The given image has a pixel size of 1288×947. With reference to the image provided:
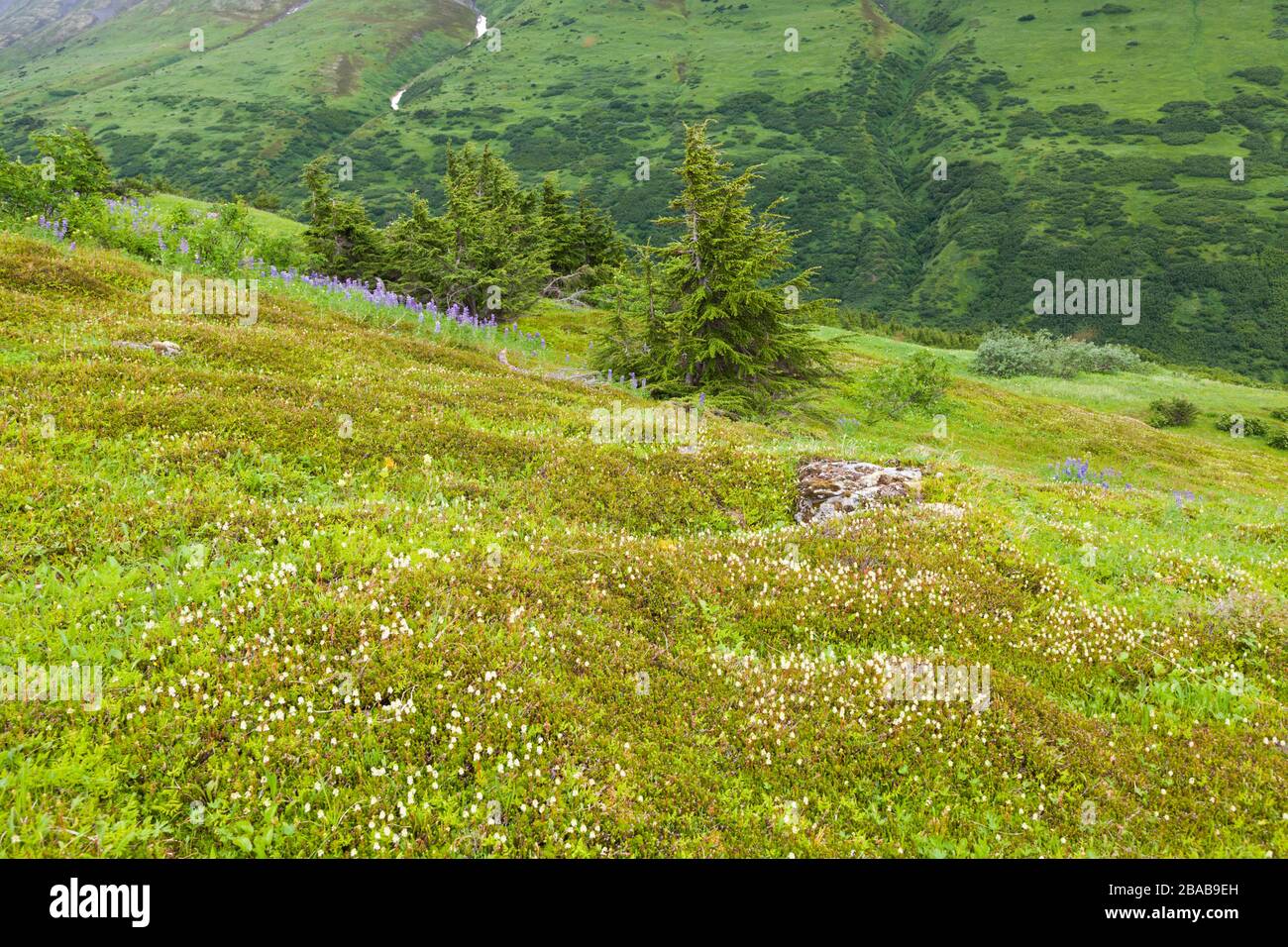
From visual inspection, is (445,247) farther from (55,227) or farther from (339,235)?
(55,227)

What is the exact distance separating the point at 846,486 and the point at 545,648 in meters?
7.03

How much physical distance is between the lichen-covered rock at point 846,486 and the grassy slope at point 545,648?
1.51 ft

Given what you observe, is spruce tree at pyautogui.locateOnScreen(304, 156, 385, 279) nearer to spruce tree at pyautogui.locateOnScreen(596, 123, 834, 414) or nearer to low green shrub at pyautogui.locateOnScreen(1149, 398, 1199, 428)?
spruce tree at pyautogui.locateOnScreen(596, 123, 834, 414)

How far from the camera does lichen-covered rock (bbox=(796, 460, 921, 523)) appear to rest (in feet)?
35.3

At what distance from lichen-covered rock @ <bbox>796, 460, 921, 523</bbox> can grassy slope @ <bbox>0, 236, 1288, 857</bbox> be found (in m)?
0.46

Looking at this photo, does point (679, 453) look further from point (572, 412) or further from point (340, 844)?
point (340, 844)

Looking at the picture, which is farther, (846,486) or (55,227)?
(55,227)

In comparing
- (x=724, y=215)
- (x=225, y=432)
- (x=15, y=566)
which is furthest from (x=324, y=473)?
(x=724, y=215)

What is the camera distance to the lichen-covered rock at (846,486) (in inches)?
423

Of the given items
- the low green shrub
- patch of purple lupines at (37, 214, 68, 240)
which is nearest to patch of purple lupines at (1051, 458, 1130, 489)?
the low green shrub

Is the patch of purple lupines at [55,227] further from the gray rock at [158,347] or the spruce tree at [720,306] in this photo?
the spruce tree at [720,306]

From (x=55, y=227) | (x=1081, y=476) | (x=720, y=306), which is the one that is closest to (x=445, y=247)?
(x=55, y=227)

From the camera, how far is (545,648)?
5.83 m

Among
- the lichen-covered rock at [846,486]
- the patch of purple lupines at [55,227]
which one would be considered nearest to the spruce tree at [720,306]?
the lichen-covered rock at [846,486]
